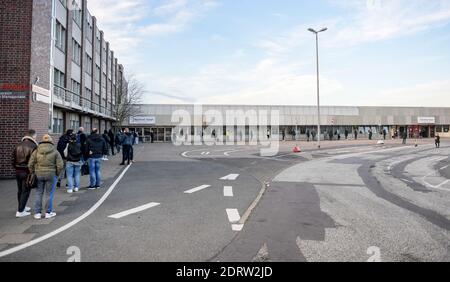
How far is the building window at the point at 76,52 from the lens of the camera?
2464 cm

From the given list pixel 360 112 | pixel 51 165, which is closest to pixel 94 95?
pixel 51 165

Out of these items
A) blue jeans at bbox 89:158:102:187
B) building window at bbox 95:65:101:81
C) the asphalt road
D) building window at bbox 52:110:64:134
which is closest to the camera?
the asphalt road

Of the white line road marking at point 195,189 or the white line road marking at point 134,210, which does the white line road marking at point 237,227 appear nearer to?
the white line road marking at point 134,210

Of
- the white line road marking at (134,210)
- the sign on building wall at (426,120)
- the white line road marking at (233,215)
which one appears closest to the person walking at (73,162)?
the white line road marking at (134,210)

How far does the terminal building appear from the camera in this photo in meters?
50.1

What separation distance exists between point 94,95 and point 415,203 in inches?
1227

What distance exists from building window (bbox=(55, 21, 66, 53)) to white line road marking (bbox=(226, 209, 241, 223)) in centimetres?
1941

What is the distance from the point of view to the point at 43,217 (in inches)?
246

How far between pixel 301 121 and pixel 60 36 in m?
42.8

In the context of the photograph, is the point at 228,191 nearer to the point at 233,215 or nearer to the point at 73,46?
the point at 233,215

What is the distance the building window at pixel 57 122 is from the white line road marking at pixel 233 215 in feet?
51.5

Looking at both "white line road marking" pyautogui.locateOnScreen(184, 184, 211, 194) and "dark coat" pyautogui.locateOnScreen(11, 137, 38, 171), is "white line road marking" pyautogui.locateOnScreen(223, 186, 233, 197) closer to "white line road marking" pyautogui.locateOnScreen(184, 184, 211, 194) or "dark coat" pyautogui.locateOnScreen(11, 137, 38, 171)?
"white line road marking" pyautogui.locateOnScreen(184, 184, 211, 194)

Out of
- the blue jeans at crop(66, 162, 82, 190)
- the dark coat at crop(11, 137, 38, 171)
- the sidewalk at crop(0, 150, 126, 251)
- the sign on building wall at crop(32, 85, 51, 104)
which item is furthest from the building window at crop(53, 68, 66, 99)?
the dark coat at crop(11, 137, 38, 171)

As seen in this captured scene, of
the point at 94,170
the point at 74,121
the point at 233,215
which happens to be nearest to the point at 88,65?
the point at 74,121
